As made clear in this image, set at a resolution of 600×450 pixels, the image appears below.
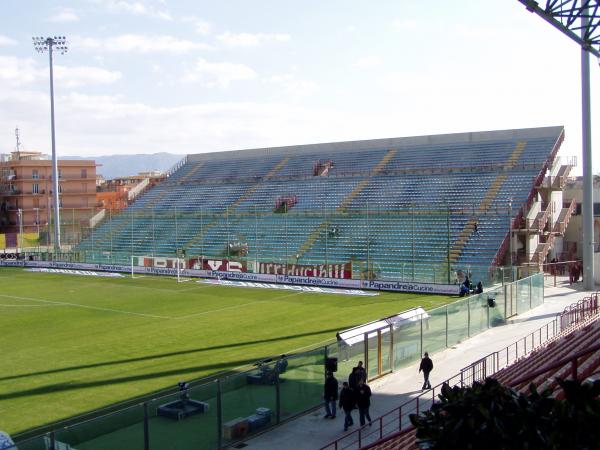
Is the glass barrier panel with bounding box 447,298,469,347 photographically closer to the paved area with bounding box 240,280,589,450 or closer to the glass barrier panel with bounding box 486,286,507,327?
the paved area with bounding box 240,280,589,450

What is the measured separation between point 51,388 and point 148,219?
139 ft

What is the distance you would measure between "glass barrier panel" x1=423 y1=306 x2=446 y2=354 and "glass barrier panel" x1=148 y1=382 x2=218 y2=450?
27.4 feet

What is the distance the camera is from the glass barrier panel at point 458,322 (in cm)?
2088

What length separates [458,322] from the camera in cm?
2144

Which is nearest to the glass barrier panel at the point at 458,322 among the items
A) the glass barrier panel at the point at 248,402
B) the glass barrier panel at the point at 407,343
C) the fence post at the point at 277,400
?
the glass barrier panel at the point at 407,343

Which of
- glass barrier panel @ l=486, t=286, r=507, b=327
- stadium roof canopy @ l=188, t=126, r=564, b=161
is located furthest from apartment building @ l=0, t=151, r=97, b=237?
glass barrier panel @ l=486, t=286, r=507, b=327

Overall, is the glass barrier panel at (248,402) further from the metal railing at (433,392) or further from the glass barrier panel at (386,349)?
the glass barrier panel at (386,349)

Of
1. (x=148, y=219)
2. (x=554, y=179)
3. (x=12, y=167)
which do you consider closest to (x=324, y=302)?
(x=554, y=179)

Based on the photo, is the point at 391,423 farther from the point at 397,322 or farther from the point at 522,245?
the point at 522,245

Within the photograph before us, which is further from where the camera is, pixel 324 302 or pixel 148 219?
pixel 148 219

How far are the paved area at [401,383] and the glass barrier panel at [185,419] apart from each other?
950mm

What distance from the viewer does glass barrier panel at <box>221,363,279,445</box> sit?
42.8 feet

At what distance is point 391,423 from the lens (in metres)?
13.9

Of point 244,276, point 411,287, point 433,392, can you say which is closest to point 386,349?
point 433,392
